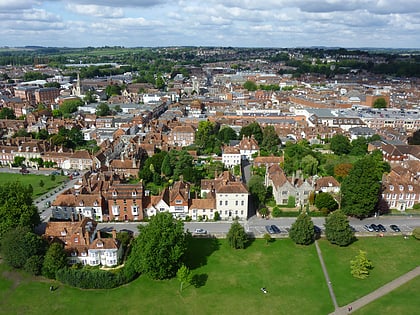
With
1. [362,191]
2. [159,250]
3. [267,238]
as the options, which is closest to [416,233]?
[362,191]

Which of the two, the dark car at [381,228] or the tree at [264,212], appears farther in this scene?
the tree at [264,212]

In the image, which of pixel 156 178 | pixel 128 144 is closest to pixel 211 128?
pixel 128 144

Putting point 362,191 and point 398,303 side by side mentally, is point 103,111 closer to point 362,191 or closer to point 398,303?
point 362,191

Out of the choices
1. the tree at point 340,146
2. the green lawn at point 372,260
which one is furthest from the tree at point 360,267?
the tree at point 340,146

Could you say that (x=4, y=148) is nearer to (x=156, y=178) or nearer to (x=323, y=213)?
(x=156, y=178)

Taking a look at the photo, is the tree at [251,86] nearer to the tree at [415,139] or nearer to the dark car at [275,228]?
the tree at [415,139]

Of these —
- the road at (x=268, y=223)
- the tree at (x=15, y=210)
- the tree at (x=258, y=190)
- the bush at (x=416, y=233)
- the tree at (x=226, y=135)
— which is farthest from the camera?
the tree at (x=226, y=135)
